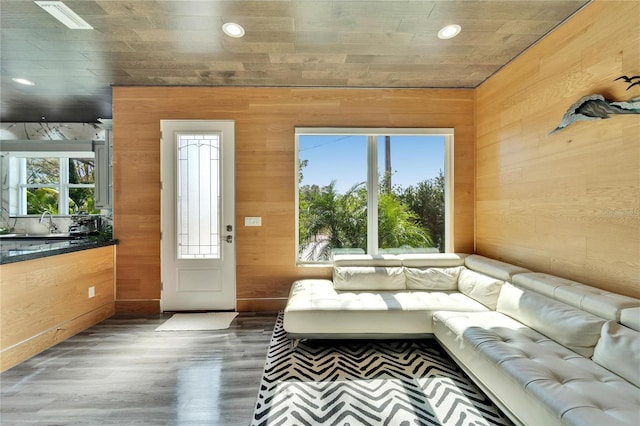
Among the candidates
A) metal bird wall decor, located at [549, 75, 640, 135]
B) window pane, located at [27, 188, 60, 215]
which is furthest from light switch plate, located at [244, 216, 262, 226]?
window pane, located at [27, 188, 60, 215]

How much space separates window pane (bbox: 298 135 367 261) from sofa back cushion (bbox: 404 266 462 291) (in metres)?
0.75

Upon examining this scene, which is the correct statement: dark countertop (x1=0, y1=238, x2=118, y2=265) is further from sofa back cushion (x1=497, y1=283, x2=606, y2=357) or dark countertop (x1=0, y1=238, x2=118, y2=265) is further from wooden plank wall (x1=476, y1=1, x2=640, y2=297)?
wooden plank wall (x1=476, y1=1, x2=640, y2=297)

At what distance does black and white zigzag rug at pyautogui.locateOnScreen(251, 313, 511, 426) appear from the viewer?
162cm

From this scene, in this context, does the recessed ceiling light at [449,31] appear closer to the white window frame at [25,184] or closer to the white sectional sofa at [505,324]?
the white sectional sofa at [505,324]

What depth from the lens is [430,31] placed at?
2.30 m

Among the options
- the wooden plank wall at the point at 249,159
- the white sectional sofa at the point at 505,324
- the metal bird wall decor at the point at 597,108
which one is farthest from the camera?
the wooden plank wall at the point at 249,159

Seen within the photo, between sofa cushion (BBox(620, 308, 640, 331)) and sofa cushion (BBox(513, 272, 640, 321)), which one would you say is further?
sofa cushion (BBox(513, 272, 640, 321))

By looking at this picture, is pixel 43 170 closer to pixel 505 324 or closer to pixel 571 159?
pixel 505 324

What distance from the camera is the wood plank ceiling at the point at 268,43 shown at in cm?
205

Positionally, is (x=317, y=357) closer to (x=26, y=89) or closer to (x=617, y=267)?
(x=617, y=267)

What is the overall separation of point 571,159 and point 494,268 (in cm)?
111

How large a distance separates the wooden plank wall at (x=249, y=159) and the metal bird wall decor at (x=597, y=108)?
1.52 meters

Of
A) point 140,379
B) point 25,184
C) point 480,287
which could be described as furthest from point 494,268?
point 25,184

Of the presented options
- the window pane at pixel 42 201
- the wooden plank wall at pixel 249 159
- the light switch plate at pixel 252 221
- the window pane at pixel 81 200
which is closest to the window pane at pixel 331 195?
the wooden plank wall at pixel 249 159
